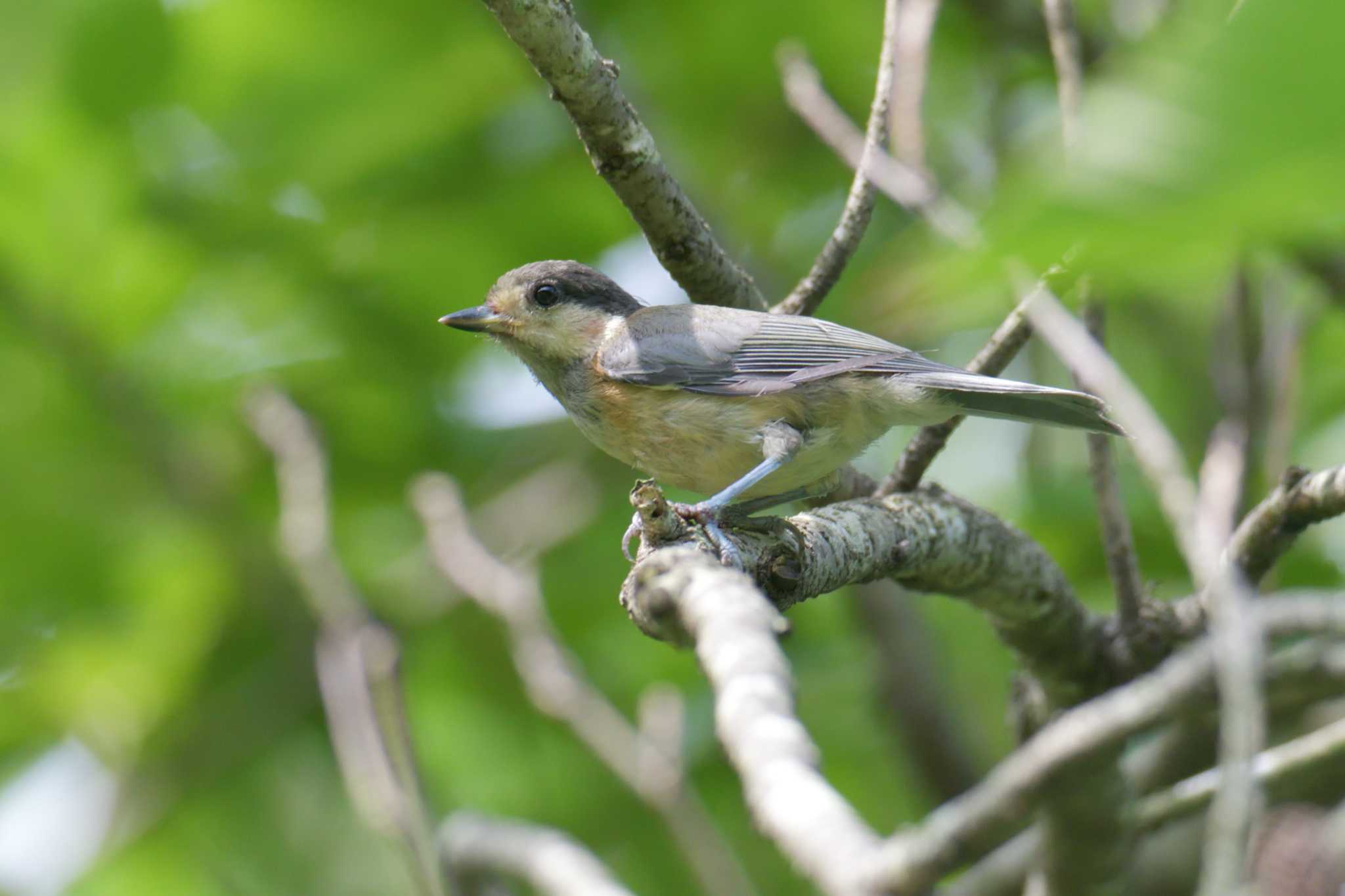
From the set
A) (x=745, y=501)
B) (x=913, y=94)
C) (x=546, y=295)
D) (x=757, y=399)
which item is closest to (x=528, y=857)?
(x=745, y=501)

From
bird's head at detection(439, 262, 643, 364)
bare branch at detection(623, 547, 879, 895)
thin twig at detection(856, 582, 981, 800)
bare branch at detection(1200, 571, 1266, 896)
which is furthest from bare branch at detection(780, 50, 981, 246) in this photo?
thin twig at detection(856, 582, 981, 800)

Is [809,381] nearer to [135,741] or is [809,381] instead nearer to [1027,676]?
[1027,676]

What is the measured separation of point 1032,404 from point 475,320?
1894 millimetres

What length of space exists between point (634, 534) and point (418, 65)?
263 cm

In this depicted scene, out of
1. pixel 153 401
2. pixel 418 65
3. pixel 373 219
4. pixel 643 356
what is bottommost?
→ pixel 643 356

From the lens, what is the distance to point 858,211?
3.28 meters

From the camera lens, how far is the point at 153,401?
206 inches

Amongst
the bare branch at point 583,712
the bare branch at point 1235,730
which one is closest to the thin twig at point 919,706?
the bare branch at point 583,712

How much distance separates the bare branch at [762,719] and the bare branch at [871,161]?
34.5 inches

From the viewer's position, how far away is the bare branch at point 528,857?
331 centimetres

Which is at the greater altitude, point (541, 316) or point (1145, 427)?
point (541, 316)

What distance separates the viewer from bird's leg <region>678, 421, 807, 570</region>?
8.70ft

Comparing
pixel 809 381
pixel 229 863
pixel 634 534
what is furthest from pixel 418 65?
pixel 229 863

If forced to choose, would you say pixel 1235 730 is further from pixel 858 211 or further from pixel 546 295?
pixel 546 295
